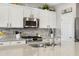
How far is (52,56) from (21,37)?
2.72 meters

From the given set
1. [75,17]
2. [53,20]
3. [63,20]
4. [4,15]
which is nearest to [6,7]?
[4,15]

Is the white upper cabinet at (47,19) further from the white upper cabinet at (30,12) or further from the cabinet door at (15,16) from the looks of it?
the cabinet door at (15,16)

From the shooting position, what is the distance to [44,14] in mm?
3715

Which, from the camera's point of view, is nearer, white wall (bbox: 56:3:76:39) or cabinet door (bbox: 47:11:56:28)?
white wall (bbox: 56:3:76:39)

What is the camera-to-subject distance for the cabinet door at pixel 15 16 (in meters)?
3.35

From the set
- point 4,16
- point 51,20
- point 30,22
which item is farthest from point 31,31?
point 4,16

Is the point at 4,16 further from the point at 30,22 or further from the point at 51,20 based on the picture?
the point at 51,20

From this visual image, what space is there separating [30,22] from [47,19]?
0.56 metres

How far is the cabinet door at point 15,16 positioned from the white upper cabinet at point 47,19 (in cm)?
57

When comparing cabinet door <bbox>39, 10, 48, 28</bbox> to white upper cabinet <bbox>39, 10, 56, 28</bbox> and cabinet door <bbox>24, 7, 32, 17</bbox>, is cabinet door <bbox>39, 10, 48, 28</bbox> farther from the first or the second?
cabinet door <bbox>24, 7, 32, 17</bbox>

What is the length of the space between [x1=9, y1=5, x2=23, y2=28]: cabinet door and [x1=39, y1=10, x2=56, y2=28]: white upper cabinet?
568 mm

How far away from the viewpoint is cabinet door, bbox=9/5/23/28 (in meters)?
3.35

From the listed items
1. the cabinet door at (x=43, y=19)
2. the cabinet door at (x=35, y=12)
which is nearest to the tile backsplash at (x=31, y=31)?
the cabinet door at (x=43, y=19)

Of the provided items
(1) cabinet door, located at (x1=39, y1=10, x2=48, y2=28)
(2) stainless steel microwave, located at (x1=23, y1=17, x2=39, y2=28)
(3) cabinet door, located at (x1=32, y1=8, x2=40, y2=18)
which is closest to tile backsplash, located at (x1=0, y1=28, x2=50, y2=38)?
(1) cabinet door, located at (x1=39, y1=10, x2=48, y2=28)
